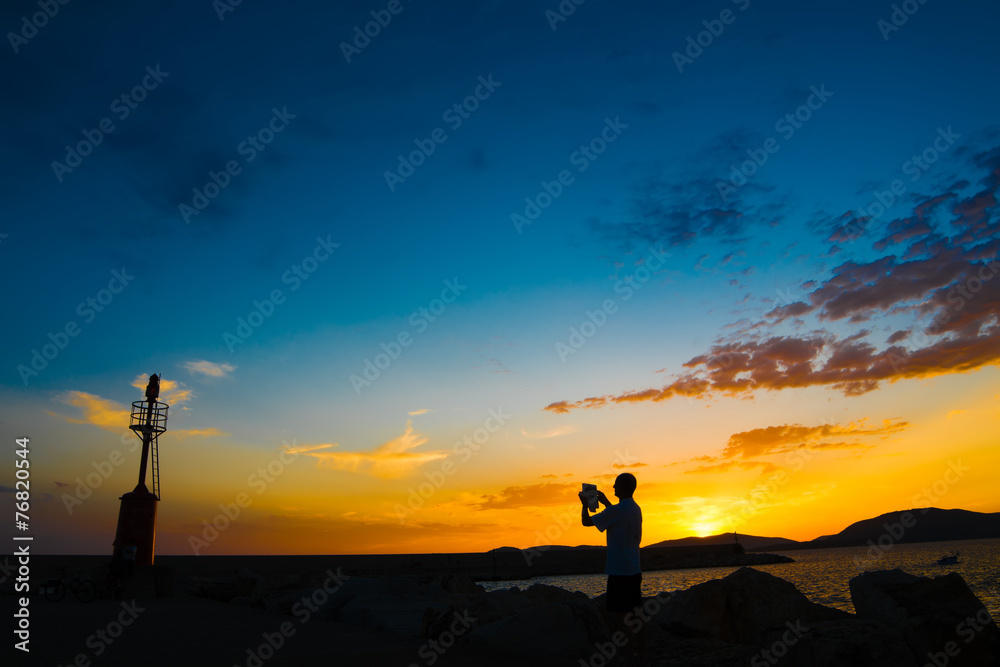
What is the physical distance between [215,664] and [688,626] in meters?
7.25

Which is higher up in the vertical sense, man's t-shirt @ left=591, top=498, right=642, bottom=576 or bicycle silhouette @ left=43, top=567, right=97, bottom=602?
man's t-shirt @ left=591, top=498, right=642, bottom=576

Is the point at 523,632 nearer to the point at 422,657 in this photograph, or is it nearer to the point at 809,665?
the point at 422,657

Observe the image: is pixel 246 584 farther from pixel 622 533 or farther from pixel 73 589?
pixel 622 533

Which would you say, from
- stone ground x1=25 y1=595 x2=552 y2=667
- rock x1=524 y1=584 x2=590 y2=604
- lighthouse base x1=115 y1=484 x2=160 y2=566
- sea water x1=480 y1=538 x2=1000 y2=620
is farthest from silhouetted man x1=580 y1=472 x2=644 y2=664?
lighthouse base x1=115 y1=484 x2=160 y2=566

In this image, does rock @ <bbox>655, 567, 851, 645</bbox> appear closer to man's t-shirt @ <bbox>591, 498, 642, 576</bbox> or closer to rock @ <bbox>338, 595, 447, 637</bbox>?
rock @ <bbox>338, 595, 447, 637</bbox>

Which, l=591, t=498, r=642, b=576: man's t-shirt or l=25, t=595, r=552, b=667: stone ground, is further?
l=25, t=595, r=552, b=667: stone ground

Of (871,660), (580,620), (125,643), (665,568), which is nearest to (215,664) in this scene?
(125,643)

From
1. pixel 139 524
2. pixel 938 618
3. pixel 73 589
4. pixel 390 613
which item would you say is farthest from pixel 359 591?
pixel 139 524

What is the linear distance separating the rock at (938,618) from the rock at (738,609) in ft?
4.38

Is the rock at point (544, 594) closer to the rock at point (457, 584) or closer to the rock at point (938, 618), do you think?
the rock at point (938, 618)

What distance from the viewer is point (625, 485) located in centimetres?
641

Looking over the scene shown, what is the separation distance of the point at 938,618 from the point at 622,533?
5518 millimetres

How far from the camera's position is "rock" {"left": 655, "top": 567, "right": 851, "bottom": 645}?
411 inches

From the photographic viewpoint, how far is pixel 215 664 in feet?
23.6
